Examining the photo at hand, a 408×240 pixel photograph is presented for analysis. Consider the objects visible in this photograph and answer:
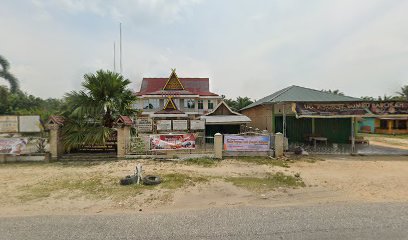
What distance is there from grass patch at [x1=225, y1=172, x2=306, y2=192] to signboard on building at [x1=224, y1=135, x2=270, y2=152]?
3.65 metres

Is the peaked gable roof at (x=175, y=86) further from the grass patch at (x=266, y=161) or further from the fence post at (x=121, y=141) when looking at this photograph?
the grass patch at (x=266, y=161)

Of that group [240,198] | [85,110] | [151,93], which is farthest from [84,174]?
[151,93]

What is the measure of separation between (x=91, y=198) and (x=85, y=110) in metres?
7.42

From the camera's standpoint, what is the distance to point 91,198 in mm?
6664

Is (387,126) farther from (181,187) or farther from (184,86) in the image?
(181,187)

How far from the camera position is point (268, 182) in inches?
321

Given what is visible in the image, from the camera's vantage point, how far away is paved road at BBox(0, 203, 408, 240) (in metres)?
4.31

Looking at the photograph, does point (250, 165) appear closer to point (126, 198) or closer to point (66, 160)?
point (126, 198)

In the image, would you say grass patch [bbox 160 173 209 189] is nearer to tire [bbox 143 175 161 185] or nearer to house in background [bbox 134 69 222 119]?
tire [bbox 143 175 161 185]

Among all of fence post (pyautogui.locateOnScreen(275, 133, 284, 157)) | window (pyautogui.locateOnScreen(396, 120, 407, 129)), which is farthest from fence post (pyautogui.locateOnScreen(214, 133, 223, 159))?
window (pyautogui.locateOnScreen(396, 120, 407, 129))

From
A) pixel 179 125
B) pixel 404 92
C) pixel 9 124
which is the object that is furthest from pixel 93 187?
pixel 404 92

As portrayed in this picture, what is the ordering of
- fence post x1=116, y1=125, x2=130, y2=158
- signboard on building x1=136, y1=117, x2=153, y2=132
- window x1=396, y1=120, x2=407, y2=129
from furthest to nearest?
1. window x1=396, y1=120, x2=407, y2=129
2. signboard on building x1=136, y1=117, x2=153, y2=132
3. fence post x1=116, y1=125, x2=130, y2=158

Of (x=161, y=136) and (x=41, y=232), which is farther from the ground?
(x=161, y=136)

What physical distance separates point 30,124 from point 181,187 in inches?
568
